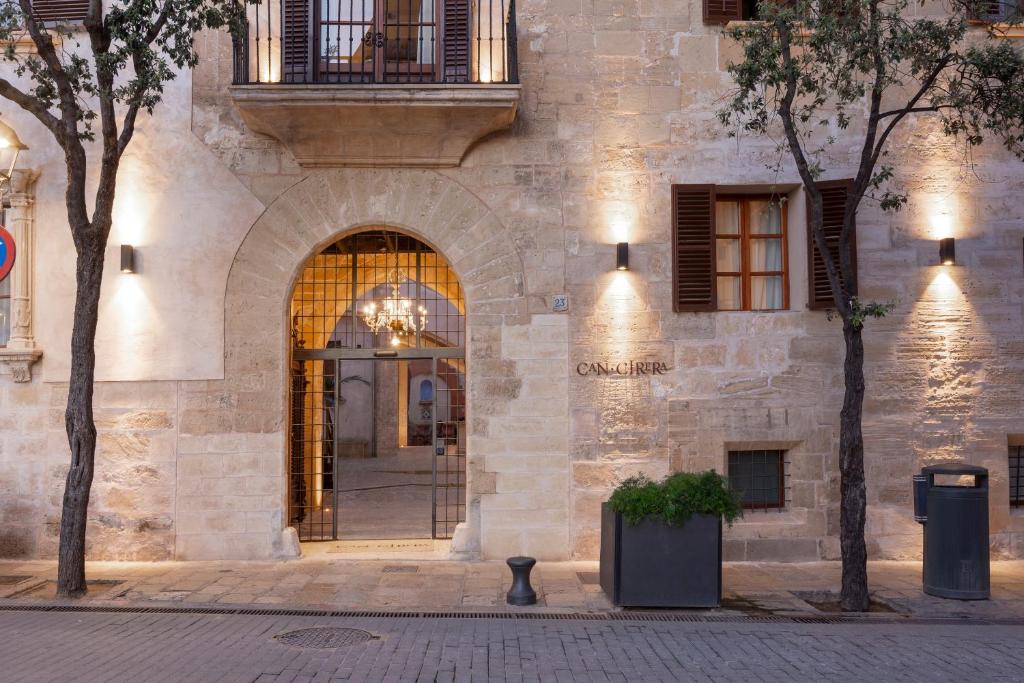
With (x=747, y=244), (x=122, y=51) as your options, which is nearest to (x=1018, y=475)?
(x=747, y=244)

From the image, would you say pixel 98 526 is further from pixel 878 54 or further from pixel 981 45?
pixel 981 45

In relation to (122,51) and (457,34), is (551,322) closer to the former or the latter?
(457,34)

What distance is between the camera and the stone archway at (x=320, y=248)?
10.8 meters

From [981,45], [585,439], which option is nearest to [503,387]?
[585,439]

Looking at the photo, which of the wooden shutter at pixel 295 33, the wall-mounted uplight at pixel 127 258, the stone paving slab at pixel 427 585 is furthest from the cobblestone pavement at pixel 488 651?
the wooden shutter at pixel 295 33

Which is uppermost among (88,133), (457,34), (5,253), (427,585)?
(457,34)

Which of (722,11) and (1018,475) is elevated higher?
(722,11)

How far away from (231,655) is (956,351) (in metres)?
8.86

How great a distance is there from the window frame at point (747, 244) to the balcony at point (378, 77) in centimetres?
304

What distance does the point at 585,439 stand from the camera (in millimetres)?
10906

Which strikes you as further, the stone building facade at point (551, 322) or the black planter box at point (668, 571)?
the stone building facade at point (551, 322)

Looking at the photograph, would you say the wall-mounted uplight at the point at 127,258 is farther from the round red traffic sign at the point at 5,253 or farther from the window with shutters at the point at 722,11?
the window with shutters at the point at 722,11

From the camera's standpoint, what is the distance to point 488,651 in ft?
23.2

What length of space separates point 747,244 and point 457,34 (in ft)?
14.3
